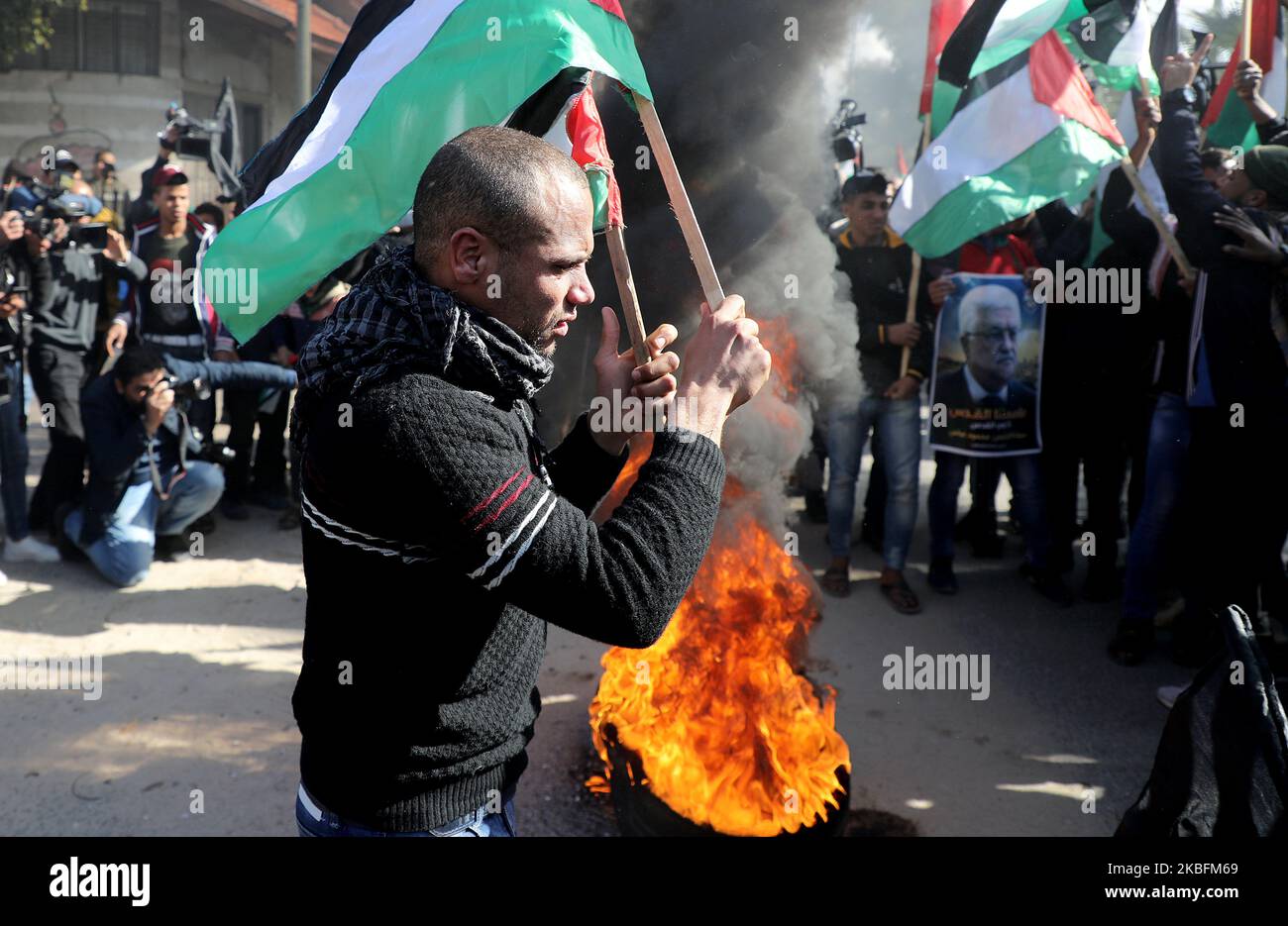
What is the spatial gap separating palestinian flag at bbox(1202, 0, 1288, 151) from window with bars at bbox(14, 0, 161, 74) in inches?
789

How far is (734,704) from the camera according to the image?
140 inches

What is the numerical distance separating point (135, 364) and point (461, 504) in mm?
5222

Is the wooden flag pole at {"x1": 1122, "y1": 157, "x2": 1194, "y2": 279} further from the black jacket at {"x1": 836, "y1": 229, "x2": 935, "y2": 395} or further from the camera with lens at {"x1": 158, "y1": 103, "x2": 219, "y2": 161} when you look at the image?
the camera with lens at {"x1": 158, "y1": 103, "x2": 219, "y2": 161}

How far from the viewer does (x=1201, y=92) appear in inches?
261

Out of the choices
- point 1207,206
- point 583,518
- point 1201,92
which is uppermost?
point 1201,92

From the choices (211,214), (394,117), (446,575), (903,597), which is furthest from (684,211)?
(211,214)

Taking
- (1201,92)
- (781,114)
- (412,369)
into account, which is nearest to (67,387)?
(781,114)

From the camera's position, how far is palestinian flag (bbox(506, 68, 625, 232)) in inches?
113

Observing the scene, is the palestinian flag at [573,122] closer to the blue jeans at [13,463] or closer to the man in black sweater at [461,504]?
the man in black sweater at [461,504]

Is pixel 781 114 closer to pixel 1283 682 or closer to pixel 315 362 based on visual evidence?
pixel 1283 682

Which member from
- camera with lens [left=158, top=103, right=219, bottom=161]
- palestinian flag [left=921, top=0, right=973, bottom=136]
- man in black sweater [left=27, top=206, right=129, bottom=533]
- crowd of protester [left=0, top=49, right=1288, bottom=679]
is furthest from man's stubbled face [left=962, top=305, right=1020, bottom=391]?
camera with lens [left=158, top=103, right=219, bottom=161]

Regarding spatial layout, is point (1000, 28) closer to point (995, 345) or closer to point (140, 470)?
point (995, 345)
